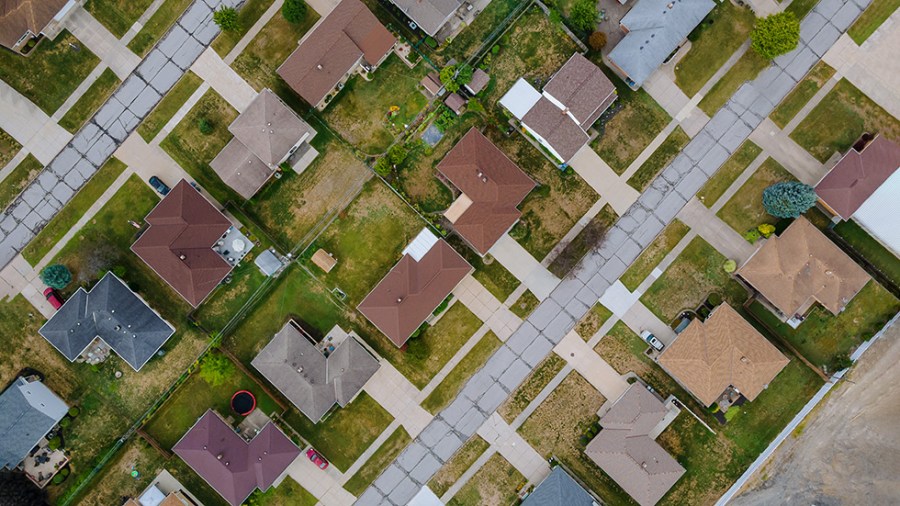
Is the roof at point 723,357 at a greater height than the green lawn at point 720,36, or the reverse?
the green lawn at point 720,36

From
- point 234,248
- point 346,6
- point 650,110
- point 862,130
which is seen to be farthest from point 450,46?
point 862,130

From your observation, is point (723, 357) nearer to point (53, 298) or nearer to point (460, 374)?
point (460, 374)

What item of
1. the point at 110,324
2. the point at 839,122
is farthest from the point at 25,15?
the point at 839,122

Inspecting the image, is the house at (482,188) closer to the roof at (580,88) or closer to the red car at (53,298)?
the roof at (580,88)

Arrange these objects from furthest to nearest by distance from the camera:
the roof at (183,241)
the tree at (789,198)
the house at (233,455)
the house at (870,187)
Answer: the house at (233,455) → the roof at (183,241) → the house at (870,187) → the tree at (789,198)

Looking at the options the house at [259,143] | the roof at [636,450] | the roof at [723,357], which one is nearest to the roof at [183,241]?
the house at [259,143]

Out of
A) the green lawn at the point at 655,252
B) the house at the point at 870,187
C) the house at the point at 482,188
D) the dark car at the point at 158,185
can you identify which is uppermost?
the house at the point at 870,187

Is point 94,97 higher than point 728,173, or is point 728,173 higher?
point 728,173
